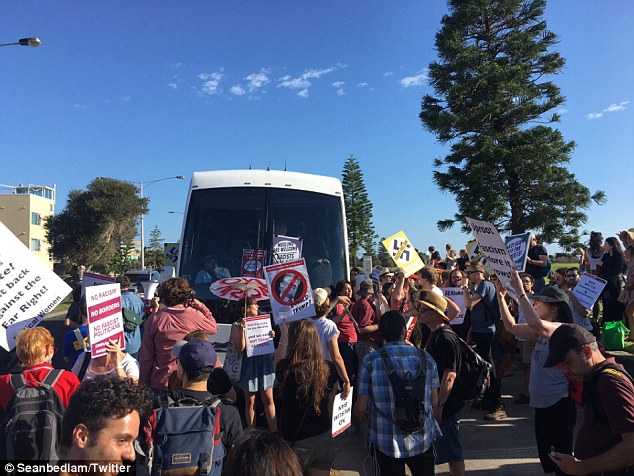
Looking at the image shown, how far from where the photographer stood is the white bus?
7.07 meters

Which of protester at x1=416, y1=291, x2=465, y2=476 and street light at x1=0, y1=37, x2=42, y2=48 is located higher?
street light at x1=0, y1=37, x2=42, y2=48

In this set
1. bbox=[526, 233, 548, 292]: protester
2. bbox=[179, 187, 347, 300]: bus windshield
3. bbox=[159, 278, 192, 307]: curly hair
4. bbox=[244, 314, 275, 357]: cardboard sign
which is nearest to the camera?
bbox=[159, 278, 192, 307]: curly hair

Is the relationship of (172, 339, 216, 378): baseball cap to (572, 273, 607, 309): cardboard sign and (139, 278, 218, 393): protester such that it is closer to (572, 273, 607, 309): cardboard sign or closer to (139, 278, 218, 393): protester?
(139, 278, 218, 393): protester

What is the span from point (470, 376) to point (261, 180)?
4.80m

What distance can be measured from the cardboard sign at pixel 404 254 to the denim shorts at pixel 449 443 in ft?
12.6

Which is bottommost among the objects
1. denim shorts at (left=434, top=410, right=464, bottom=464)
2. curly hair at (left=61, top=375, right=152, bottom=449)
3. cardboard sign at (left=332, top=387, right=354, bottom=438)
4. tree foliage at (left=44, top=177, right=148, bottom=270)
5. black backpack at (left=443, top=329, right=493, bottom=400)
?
denim shorts at (left=434, top=410, right=464, bottom=464)

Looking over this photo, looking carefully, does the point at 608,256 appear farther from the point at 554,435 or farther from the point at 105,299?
the point at 105,299

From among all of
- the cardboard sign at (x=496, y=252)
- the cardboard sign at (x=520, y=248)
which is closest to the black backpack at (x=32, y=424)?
the cardboard sign at (x=496, y=252)

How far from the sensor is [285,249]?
256 inches

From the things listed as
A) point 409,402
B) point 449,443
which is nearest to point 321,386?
point 409,402

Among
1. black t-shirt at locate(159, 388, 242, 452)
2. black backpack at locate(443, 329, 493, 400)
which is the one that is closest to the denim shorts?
black backpack at locate(443, 329, 493, 400)

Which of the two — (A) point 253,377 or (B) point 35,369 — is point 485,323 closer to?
(A) point 253,377

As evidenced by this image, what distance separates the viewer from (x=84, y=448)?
183 centimetres

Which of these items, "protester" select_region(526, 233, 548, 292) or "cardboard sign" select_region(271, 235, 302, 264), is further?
"protester" select_region(526, 233, 548, 292)
